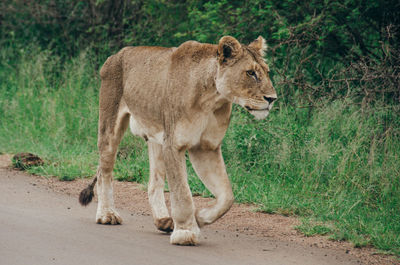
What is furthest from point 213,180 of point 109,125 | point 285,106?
point 285,106

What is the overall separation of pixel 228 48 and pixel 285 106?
3678 mm

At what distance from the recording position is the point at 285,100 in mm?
8891

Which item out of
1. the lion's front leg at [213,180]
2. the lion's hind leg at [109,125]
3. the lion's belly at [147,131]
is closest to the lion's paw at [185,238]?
the lion's front leg at [213,180]

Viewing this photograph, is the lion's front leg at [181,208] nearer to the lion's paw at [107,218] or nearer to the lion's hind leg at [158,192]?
the lion's hind leg at [158,192]

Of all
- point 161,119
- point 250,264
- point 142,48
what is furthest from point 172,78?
point 250,264

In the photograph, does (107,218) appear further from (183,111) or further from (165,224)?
(183,111)

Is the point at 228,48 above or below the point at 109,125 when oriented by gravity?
above

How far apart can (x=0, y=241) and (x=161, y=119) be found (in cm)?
167

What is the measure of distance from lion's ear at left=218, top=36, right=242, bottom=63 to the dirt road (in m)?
1.53

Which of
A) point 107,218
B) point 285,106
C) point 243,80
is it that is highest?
point 243,80

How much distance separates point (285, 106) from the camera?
343 inches

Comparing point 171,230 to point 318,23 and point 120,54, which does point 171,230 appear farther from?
point 318,23

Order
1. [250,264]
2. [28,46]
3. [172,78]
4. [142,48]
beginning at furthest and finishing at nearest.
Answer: [28,46], [142,48], [172,78], [250,264]

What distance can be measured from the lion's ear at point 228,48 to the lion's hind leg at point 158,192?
138 centimetres
